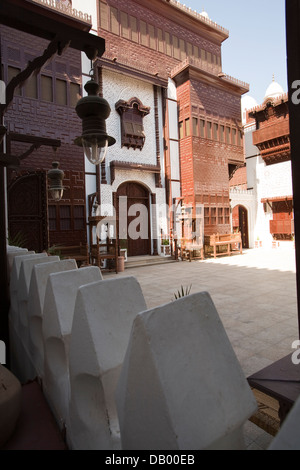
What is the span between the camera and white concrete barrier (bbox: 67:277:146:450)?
3.27ft

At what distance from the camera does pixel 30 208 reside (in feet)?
22.0

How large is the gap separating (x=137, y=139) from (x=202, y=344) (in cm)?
1212

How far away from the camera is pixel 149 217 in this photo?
12883mm

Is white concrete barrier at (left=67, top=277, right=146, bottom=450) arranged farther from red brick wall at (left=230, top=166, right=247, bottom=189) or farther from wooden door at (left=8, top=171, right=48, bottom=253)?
red brick wall at (left=230, top=166, right=247, bottom=189)

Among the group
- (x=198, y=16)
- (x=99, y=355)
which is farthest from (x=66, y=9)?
(x=99, y=355)

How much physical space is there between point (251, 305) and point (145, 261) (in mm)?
6913

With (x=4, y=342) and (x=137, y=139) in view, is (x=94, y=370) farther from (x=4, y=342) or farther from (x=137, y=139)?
(x=137, y=139)

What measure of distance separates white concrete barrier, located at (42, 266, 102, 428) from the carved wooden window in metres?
11.0

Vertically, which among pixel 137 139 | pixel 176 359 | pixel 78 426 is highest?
pixel 137 139

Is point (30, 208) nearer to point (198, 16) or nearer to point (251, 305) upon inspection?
point (251, 305)

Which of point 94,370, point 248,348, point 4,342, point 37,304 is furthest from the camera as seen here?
point 248,348

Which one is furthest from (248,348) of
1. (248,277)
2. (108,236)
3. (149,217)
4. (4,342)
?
(149,217)

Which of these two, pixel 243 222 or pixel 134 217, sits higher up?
pixel 134 217

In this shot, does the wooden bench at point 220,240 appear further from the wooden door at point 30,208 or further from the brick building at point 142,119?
the wooden door at point 30,208
